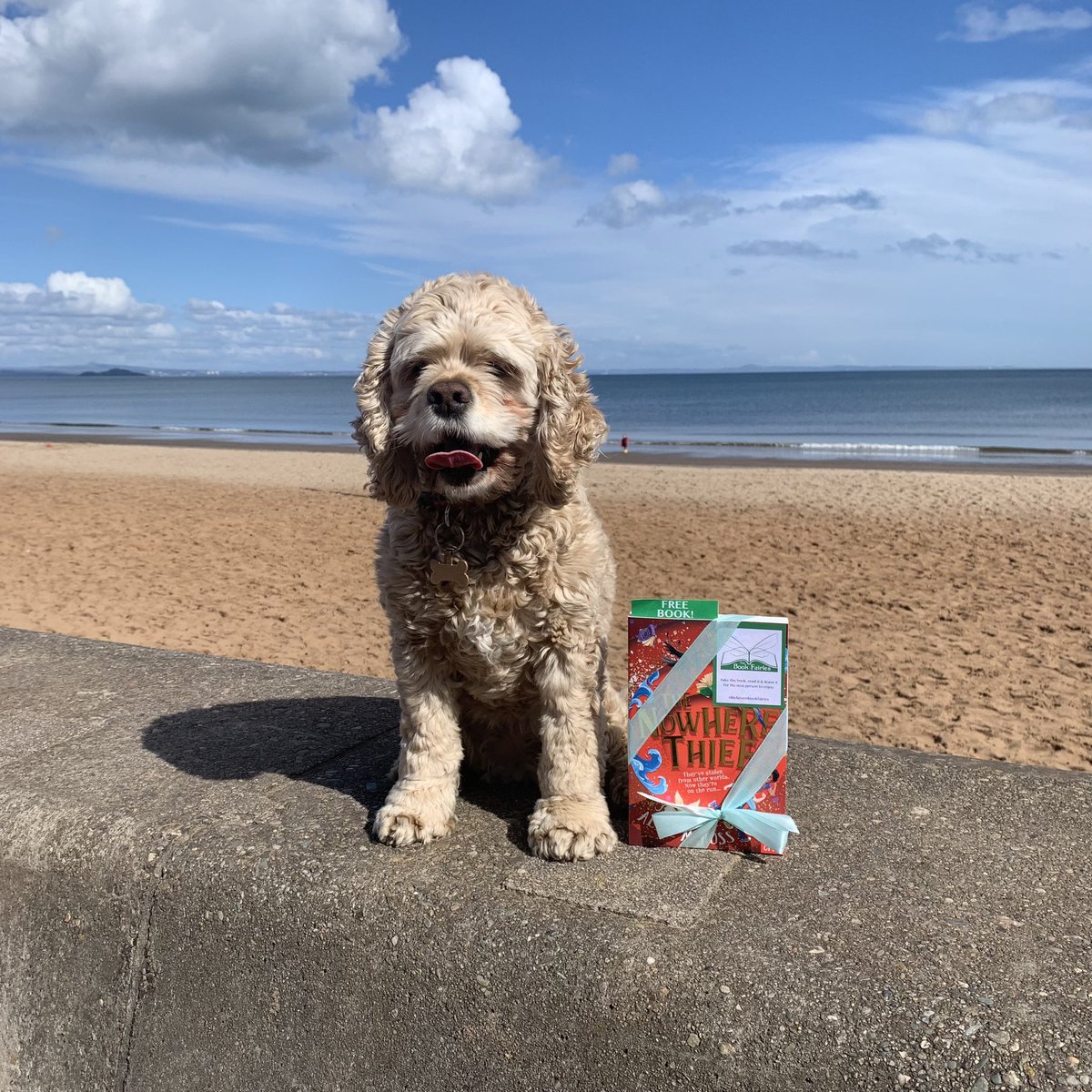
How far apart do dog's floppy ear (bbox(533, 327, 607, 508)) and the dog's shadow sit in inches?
45.4

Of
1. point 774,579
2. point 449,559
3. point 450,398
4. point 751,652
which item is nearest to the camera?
point 450,398

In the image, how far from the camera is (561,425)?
284 centimetres

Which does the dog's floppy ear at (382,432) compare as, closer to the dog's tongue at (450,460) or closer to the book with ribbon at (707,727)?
the dog's tongue at (450,460)

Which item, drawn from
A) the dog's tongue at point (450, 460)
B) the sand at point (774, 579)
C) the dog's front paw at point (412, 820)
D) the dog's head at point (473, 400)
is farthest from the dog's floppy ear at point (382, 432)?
the sand at point (774, 579)

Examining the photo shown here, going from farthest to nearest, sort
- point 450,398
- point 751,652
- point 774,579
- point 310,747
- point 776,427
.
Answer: point 776,427 → point 774,579 → point 310,747 → point 751,652 → point 450,398

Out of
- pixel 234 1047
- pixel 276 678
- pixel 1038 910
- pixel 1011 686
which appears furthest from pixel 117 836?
pixel 1011 686

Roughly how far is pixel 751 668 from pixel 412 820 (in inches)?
45.8

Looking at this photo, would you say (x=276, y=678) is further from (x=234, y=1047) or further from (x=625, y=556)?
(x=625, y=556)

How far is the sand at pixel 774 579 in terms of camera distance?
7.07 m

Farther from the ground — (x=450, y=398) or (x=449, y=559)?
(x=450, y=398)

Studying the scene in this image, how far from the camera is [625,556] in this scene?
12.2m

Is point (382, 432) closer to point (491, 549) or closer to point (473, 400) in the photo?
point (473, 400)

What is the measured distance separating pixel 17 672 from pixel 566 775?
3.33m

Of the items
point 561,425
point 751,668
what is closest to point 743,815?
point 751,668
